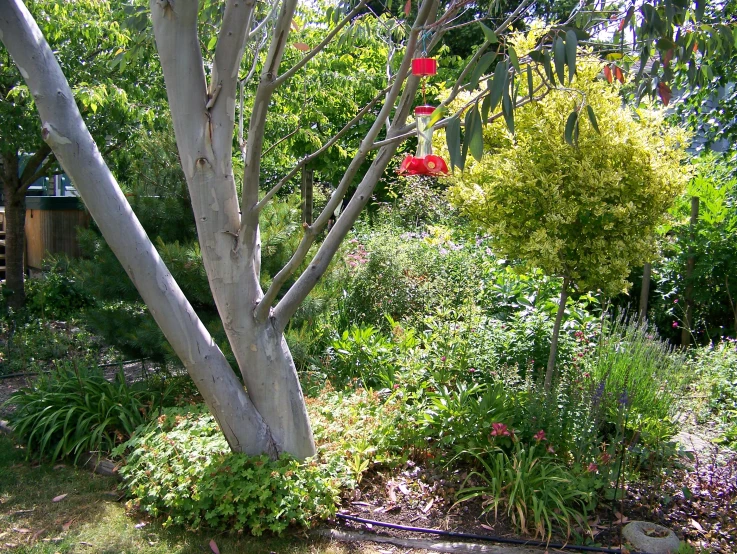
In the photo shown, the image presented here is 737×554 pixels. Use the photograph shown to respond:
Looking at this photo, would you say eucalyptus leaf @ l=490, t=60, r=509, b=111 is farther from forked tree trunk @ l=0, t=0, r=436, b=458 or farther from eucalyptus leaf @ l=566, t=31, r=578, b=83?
forked tree trunk @ l=0, t=0, r=436, b=458

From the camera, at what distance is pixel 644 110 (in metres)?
4.50

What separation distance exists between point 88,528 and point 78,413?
1290mm

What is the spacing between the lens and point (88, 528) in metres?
3.76

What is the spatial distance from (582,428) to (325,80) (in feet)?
21.9

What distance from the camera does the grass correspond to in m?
3.54

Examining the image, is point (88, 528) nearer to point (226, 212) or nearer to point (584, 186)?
point (226, 212)

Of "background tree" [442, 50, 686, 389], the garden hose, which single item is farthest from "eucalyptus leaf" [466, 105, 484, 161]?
the garden hose

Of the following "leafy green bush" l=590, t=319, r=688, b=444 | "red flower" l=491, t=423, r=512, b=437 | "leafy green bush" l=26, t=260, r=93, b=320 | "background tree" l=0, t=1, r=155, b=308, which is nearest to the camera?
"red flower" l=491, t=423, r=512, b=437

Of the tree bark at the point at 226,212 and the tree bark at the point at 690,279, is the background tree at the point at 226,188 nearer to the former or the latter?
the tree bark at the point at 226,212

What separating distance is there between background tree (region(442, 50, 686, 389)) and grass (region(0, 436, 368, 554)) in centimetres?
224

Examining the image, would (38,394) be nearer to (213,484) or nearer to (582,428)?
(213,484)

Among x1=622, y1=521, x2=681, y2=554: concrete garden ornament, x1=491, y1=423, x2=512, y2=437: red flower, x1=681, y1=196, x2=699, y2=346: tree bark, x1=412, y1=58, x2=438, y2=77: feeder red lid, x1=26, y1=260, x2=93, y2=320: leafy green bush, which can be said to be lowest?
x1=622, y1=521, x2=681, y2=554: concrete garden ornament

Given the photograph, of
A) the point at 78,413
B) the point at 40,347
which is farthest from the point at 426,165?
the point at 40,347

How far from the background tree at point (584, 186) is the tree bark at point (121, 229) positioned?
6.91 feet
